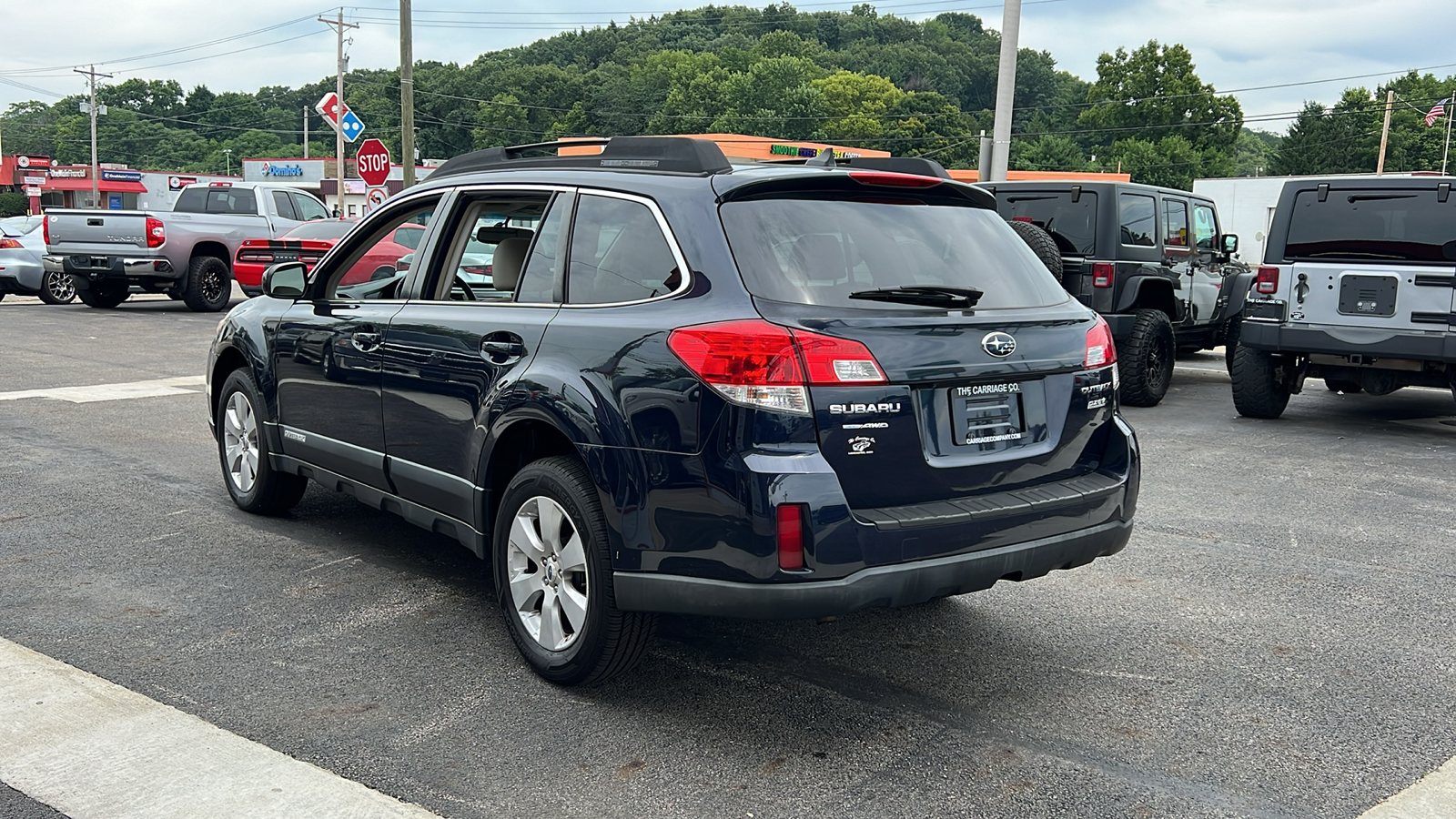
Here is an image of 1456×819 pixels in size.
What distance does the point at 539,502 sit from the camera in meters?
3.96

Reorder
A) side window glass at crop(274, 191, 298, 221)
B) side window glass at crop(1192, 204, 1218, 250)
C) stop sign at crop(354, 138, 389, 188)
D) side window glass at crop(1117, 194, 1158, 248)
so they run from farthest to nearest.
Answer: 1. stop sign at crop(354, 138, 389, 188)
2. side window glass at crop(274, 191, 298, 221)
3. side window glass at crop(1192, 204, 1218, 250)
4. side window glass at crop(1117, 194, 1158, 248)

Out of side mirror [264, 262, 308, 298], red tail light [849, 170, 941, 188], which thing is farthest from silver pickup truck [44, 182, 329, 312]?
red tail light [849, 170, 941, 188]

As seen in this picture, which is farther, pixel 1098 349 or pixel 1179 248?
pixel 1179 248

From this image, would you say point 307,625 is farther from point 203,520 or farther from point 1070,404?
point 1070,404

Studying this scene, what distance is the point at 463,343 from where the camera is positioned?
4.36m

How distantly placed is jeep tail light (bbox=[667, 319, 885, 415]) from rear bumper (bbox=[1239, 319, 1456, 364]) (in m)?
7.20

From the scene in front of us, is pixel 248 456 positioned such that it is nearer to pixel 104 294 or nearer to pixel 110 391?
pixel 110 391

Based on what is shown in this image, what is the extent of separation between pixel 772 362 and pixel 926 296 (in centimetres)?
66

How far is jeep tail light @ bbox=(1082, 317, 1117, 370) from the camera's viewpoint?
4137mm

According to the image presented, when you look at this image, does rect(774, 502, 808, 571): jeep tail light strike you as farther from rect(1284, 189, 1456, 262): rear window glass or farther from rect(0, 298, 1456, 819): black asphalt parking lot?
rect(1284, 189, 1456, 262): rear window glass

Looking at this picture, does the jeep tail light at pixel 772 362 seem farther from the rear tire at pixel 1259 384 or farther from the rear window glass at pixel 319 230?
the rear window glass at pixel 319 230

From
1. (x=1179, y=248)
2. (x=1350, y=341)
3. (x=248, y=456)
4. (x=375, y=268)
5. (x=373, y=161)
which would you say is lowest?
(x=248, y=456)

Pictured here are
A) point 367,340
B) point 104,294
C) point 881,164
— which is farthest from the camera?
point 104,294

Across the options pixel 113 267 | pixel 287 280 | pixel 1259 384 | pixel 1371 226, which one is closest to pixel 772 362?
pixel 287 280
